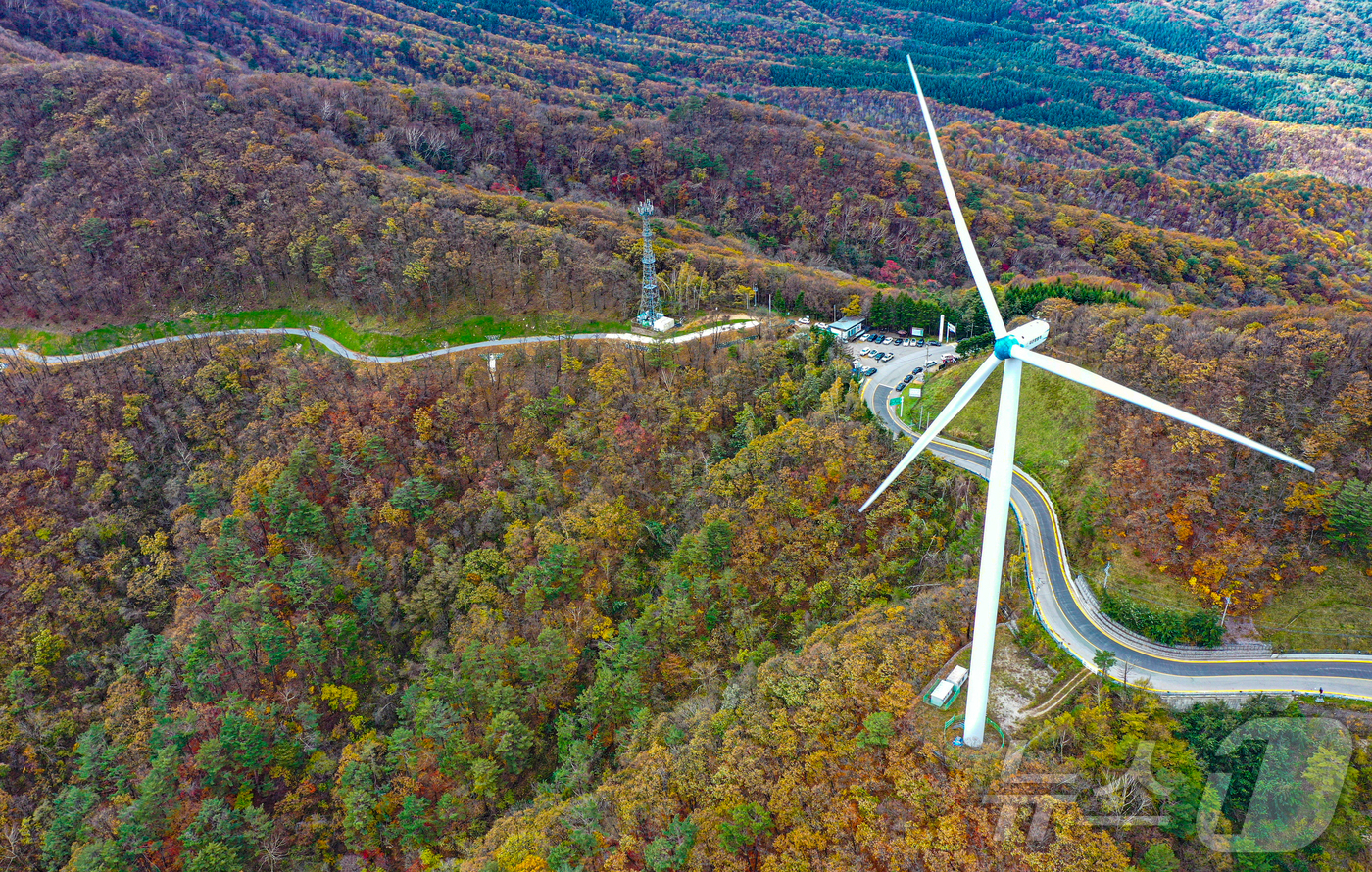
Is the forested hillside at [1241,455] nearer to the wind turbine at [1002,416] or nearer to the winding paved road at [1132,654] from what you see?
the winding paved road at [1132,654]

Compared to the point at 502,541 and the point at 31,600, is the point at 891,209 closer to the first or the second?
the point at 502,541

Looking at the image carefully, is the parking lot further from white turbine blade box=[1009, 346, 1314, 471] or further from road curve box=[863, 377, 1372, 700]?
white turbine blade box=[1009, 346, 1314, 471]

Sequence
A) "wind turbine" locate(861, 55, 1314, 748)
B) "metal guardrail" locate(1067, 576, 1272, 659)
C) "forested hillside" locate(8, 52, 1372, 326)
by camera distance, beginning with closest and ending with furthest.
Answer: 1. "wind turbine" locate(861, 55, 1314, 748)
2. "metal guardrail" locate(1067, 576, 1272, 659)
3. "forested hillside" locate(8, 52, 1372, 326)

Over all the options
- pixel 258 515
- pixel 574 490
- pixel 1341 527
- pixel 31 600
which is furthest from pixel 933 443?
pixel 31 600

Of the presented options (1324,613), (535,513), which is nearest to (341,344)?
(535,513)

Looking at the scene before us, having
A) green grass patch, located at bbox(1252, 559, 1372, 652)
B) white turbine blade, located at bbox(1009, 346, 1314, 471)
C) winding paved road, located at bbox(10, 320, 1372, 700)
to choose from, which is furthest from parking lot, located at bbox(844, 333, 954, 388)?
white turbine blade, located at bbox(1009, 346, 1314, 471)

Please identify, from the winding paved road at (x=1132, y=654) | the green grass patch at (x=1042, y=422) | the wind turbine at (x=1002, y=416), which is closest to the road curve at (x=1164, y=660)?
the winding paved road at (x=1132, y=654)

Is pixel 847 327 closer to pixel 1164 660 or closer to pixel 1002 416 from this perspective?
pixel 1164 660
